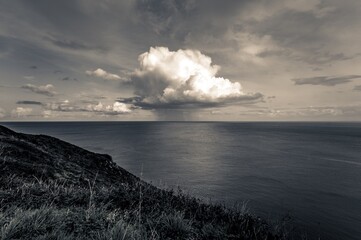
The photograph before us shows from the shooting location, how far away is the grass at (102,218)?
4.50 m

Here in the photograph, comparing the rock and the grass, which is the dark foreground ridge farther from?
the rock

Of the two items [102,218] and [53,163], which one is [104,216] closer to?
[102,218]

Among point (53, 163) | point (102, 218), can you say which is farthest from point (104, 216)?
point (53, 163)

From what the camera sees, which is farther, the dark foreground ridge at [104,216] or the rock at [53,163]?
the rock at [53,163]

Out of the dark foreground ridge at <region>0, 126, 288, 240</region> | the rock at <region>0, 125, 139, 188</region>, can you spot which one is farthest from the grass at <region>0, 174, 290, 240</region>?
the rock at <region>0, 125, 139, 188</region>

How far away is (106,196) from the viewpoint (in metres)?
7.75

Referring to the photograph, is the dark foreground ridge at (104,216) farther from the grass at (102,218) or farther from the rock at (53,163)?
the rock at (53,163)

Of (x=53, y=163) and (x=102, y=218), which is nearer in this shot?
(x=102, y=218)

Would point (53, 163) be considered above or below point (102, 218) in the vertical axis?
below

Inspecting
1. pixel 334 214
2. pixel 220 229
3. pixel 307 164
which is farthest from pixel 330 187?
pixel 220 229

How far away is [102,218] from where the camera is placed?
556 centimetres

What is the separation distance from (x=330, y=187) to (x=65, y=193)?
41.3 m

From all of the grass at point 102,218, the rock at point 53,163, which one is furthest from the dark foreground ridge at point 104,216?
the rock at point 53,163

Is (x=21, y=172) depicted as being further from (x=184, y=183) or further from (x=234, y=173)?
(x=234, y=173)
